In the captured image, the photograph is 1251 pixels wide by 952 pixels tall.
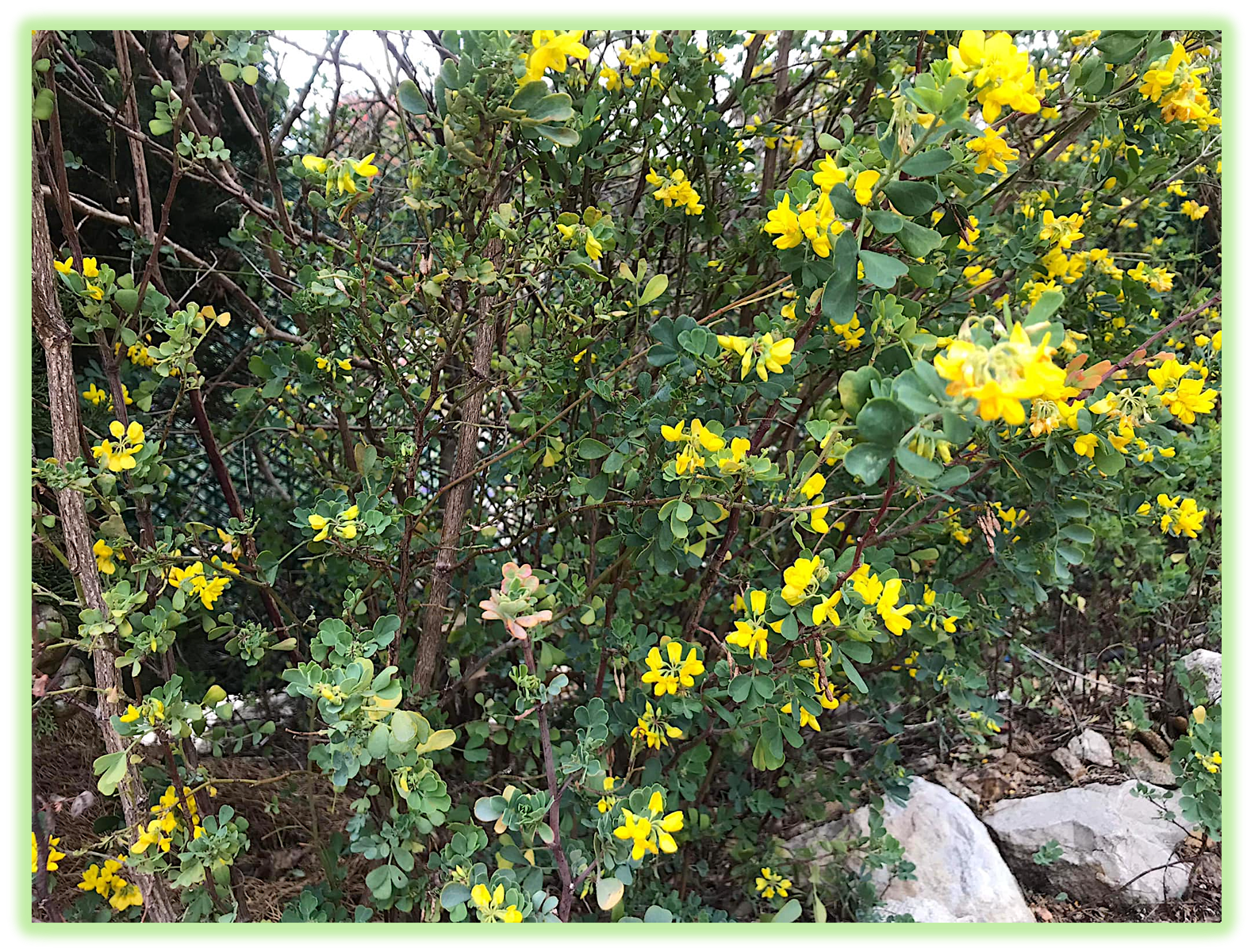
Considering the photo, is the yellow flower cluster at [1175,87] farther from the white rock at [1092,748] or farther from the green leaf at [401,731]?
the white rock at [1092,748]

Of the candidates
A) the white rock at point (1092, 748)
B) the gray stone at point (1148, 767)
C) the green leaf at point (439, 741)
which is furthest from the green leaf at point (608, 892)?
the white rock at point (1092, 748)

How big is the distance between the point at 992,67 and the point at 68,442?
1283 mm

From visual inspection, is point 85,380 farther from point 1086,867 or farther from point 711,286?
point 1086,867

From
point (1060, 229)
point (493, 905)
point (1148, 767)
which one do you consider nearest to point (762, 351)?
point (1060, 229)

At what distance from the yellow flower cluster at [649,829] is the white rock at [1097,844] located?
150 cm

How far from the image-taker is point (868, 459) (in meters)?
0.73

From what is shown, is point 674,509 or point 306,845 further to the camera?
point 306,845

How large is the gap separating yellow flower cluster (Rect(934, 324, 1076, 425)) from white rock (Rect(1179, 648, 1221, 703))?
82.5 inches

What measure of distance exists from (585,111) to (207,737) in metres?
1.41

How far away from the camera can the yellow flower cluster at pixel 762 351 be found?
3.24 ft

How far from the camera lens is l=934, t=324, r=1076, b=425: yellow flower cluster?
61 cm

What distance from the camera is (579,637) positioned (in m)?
1.62
